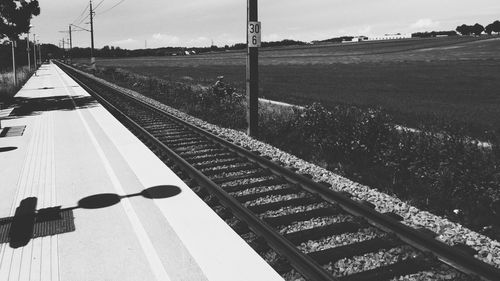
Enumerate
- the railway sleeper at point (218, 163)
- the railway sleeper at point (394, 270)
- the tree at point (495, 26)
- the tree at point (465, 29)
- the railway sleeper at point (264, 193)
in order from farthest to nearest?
the tree at point (465, 29) → the tree at point (495, 26) → the railway sleeper at point (218, 163) → the railway sleeper at point (264, 193) → the railway sleeper at point (394, 270)

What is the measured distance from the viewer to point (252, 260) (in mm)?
4996

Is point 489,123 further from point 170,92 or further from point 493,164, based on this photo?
point 170,92

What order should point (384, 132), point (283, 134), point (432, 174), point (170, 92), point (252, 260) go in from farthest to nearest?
point (170, 92) → point (283, 134) → point (384, 132) → point (432, 174) → point (252, 260)

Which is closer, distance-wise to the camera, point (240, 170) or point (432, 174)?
point (432, 174)

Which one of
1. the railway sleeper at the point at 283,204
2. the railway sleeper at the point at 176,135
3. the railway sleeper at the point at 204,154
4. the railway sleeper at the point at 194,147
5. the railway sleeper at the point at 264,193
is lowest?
the railway sleeper at the point at 283,204

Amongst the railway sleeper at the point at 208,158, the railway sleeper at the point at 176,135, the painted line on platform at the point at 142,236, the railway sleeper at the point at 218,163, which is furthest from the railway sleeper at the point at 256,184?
the railway sleeper at the point at 176,135

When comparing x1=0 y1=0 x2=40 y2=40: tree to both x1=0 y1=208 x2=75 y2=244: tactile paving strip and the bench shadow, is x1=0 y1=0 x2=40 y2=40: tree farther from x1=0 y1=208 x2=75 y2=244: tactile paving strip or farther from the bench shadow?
x1=0 y1=208 x2=75 y2=244: tactile paving strip

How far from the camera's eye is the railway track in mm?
4582

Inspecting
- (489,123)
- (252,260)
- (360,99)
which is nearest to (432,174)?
(252,260)

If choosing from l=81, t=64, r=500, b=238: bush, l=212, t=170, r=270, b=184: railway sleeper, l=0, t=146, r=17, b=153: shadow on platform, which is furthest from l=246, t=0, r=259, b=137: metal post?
l=0, t=146, r=17, b=153: shadow on platform

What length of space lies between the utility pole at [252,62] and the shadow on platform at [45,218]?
18.7ft

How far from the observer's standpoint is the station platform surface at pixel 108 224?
483 centimetres

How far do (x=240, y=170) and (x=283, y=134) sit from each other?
4.52m

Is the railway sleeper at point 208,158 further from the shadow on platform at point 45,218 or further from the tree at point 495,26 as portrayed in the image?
the tree at point 495,26
